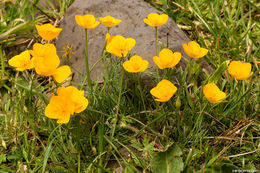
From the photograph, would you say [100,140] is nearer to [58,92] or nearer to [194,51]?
[58,92]

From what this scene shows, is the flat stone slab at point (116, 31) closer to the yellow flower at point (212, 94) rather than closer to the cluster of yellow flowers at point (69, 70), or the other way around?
the cluster of yellow flowers at point (69, 70)

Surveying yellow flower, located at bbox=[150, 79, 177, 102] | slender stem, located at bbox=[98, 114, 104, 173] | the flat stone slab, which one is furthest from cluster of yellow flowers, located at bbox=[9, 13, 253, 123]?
the flat stone slab

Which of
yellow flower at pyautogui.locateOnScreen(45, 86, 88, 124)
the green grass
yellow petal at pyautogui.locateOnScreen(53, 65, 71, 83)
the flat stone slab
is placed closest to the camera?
yellow flower at pyautogui.locateOnScreen(45, 86, 88, 124)

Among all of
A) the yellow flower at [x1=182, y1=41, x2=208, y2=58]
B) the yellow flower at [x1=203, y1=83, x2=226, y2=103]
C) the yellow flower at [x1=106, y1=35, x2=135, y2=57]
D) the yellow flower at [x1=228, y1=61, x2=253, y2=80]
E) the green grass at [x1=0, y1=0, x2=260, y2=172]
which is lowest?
the green grass at [x1=0, y1=0, x2=260, y2=172]

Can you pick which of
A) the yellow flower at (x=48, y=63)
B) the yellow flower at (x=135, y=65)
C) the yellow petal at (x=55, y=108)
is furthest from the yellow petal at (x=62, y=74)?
the yellow flower at (x=135, y=65)

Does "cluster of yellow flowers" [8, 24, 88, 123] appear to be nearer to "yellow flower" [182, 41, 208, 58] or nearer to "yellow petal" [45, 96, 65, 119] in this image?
"yellow petal" [45, 96, 65, 119]

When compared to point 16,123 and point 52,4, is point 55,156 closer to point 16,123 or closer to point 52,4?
point 16,123
